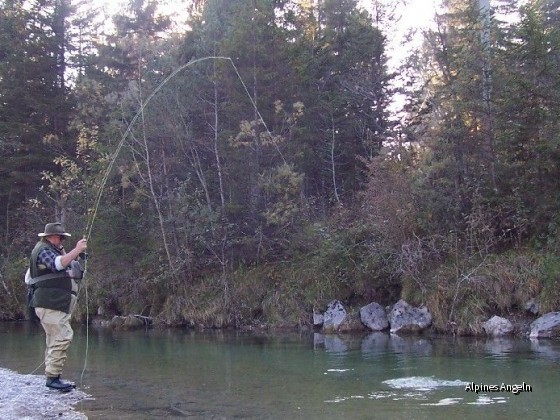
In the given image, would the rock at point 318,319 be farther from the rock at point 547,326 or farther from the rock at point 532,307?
the rock at point 547,326

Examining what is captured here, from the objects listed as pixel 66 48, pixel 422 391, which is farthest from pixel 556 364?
pixel 66 48

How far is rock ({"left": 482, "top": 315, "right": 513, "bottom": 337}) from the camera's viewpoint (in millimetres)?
12469

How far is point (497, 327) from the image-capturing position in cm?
1253

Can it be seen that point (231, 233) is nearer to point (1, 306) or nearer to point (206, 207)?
point (206, 207)

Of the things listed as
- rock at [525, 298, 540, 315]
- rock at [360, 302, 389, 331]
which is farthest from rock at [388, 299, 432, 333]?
rock at [525, 298, 540, 315]

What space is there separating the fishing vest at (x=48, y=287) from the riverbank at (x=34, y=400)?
934mm

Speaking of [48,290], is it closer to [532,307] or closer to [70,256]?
[70,256]

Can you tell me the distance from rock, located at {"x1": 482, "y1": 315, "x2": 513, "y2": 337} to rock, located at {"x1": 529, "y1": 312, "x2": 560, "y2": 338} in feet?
1.54

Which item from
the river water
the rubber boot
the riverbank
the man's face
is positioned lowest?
the river water

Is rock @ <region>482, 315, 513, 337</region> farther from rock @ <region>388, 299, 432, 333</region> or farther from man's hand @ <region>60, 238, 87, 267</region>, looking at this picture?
man's hand @ <region>60, 238, 87, 267</region>

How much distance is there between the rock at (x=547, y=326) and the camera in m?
11.9

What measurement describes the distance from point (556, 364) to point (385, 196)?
6923 mm

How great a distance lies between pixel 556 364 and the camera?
8.81 m

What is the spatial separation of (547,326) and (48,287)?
8.93 metres
